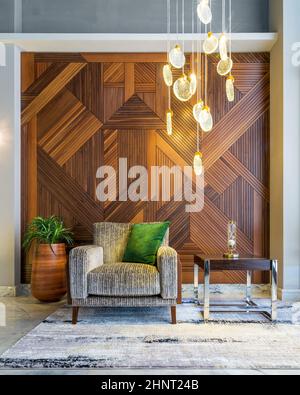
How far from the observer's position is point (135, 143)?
4578 mm

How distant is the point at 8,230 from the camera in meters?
4.42

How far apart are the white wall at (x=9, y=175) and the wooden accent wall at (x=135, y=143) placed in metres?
0.15

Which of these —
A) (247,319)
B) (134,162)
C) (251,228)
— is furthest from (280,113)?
(247,319)

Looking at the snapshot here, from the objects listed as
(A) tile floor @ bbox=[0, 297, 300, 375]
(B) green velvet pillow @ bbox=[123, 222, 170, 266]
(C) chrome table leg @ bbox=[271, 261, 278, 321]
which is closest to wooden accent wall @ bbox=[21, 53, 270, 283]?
(A) tile floor @ bbox=[0, 297, 300, 375]

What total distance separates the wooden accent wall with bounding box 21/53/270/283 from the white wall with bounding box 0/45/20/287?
148mm

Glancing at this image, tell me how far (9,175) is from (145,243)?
72.5 inches

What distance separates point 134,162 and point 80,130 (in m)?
0.72

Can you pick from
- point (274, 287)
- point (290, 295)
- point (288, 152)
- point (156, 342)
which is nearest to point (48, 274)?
point (156, 342)

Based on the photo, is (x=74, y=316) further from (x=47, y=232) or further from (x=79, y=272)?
(x=47, y=232)

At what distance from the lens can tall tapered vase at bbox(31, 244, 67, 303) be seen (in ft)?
13.1

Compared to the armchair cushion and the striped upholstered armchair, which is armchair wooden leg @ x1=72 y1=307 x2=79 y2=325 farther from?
the armchair cushion

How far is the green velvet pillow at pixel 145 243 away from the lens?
11.7 feet

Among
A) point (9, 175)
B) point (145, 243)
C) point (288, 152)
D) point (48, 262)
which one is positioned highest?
point (288, 152)
